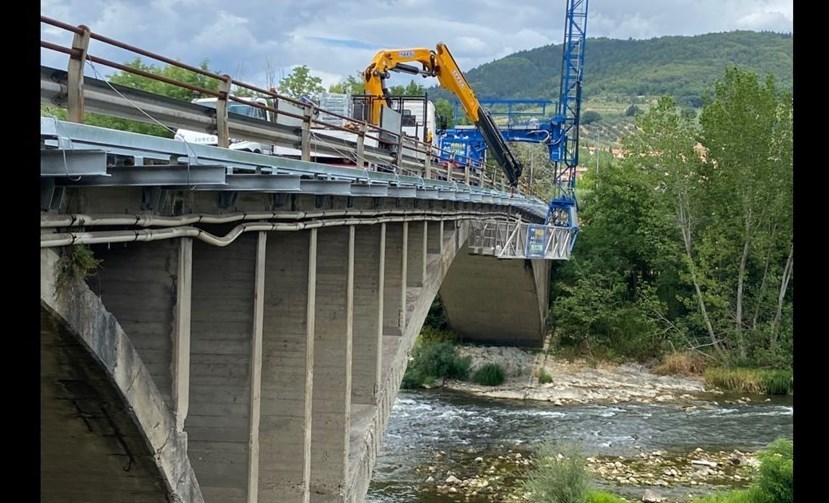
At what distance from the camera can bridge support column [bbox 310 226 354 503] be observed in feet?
35.7

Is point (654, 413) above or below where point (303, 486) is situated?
below

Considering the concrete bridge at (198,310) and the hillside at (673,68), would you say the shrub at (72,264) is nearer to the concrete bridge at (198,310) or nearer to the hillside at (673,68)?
the concrete bridge at (198,310)

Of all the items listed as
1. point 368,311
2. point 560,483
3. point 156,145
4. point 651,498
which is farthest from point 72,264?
point 651,498

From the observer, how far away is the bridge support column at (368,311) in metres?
12.7

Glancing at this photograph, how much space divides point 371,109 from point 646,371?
1883 cm

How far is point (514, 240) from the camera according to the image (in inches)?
1040

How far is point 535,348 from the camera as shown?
36562 millimetres

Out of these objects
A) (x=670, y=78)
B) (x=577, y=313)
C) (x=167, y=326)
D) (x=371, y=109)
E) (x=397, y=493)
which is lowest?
(x=397, y=493)

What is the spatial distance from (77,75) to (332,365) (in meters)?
6.79

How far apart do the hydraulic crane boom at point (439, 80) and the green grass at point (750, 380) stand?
10.5 metres

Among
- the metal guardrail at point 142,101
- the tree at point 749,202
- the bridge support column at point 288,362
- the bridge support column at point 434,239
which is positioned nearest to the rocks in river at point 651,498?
the bridge support column at point 434,239

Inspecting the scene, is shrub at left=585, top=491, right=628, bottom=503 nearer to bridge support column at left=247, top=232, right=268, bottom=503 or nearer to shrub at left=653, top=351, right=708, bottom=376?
bridge support column at left=247, top=232, right=268, bottom=503
